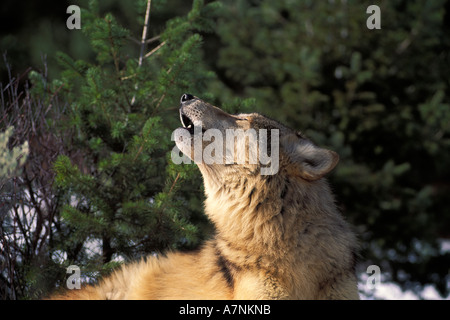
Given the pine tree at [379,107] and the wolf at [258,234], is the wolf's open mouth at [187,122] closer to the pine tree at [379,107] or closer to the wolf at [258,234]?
the wolf at [258,234]

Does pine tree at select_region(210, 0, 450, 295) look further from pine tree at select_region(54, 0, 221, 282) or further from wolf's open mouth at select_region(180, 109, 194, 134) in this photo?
wolf's open mouth at select_region(180, 109, 194, 134)

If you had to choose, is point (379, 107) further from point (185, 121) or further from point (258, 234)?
point (258, 234)

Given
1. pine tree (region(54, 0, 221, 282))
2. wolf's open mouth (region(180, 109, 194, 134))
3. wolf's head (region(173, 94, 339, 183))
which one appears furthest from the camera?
pine tree (region(54, 0, 221, 282))

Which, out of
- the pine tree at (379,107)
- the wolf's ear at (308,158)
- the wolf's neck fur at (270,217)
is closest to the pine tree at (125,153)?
the wolf's neck fur at (270,217)

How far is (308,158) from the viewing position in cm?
399

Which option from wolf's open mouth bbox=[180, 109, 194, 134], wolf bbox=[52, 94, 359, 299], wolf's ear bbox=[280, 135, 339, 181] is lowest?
wolf bbox=[52, 94, 359, 299]

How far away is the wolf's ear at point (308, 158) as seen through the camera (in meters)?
3.86

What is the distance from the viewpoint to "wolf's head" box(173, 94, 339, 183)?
13.1ft

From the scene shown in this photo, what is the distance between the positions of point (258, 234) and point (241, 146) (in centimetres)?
68

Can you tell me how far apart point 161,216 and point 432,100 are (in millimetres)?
6505

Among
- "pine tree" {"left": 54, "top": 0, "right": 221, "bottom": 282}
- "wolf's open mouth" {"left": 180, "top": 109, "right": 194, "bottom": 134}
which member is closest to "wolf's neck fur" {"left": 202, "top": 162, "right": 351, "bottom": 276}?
"wolf's open mouth" {"left": 180, "top": 109, "right": 194, "bottom": 134}

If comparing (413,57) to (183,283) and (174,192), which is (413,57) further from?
(183,283)

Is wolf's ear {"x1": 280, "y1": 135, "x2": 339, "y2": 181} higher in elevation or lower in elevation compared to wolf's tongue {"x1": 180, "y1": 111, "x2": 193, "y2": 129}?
lower

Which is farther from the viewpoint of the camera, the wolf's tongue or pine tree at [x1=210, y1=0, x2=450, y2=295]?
pine tree at [x1=210, y1=0, x2=450, y2=295]
